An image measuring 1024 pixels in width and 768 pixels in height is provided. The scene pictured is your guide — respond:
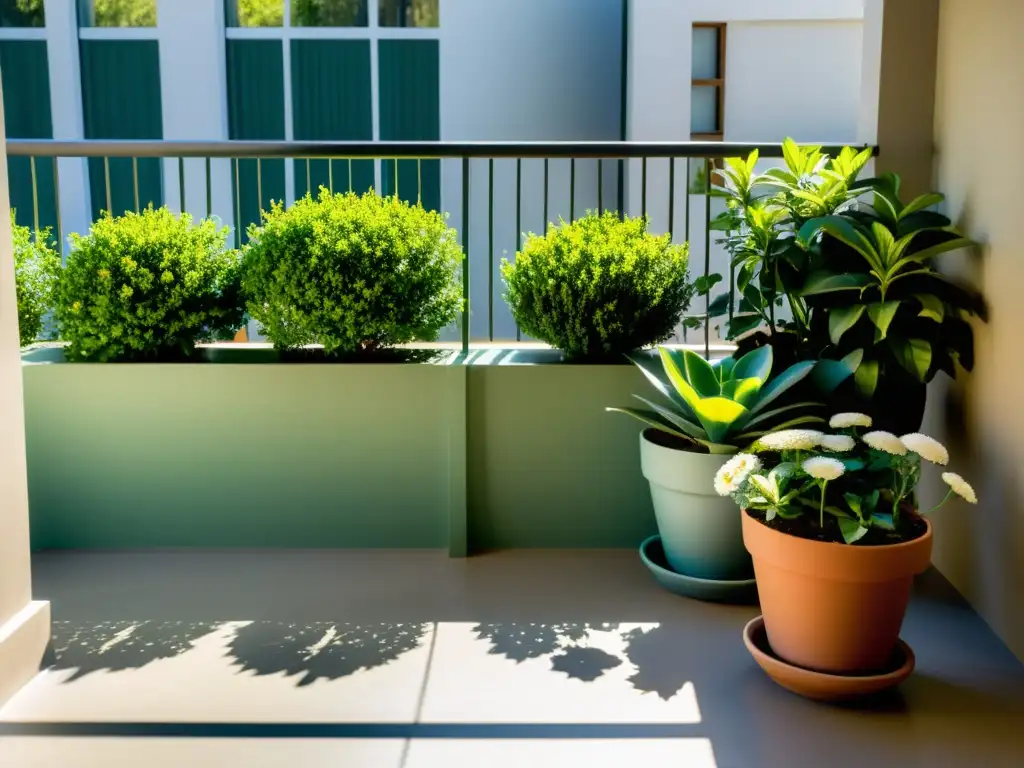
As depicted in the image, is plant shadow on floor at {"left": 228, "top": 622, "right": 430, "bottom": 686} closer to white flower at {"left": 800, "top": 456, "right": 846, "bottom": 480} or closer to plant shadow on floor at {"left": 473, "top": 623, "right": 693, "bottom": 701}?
plant shadow on floor at {"left": 473, "top": 623, "right": 693, "bottom": 701}

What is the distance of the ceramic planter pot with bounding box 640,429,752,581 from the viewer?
2797 mm

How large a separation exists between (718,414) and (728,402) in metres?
0.05

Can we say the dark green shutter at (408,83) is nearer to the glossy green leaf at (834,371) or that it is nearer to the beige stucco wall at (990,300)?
the beige stucco wall at (990,300)

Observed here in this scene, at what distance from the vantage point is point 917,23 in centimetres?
317

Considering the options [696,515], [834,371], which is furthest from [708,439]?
[834,371]

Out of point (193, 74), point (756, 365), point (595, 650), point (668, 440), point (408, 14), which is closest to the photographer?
point (595, 650)

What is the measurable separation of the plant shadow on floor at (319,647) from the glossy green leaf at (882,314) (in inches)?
61.1

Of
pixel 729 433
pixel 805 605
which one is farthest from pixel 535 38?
pixel 805 605

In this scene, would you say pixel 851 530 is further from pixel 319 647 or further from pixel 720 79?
pixel 720 79

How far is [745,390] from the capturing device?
2.77 meters

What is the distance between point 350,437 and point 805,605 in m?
1.67

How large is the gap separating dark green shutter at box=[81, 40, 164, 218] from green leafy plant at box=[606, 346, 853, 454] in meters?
9.11

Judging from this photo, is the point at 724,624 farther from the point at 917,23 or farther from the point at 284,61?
the point at 284,61

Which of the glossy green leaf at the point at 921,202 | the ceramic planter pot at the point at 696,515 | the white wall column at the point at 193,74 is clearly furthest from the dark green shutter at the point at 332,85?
the glossy green leaf at the point at 921,202
